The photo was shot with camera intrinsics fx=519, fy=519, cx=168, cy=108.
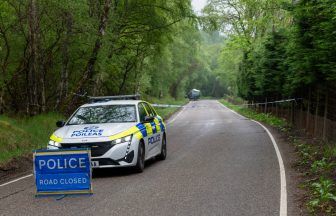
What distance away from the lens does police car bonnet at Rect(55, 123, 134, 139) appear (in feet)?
36.2

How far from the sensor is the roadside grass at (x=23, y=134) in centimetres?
1429

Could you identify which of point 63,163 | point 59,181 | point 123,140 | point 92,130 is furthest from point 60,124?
point 59,181

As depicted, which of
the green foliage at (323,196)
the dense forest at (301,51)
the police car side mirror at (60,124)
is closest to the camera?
the green foliage at (323,196)

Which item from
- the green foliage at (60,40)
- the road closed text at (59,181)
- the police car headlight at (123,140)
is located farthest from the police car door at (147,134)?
the green foliage at (60,40)

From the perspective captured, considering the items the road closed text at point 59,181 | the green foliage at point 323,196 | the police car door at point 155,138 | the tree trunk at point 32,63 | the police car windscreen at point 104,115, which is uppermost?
the tree trunk at point 32,63

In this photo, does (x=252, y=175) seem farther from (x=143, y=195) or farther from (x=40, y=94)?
(x=40, y=94)

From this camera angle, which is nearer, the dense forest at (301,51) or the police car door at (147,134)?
the police car door at (147,134)

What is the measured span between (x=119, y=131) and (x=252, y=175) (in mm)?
3011

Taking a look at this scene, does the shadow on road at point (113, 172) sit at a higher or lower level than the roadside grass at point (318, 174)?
lower

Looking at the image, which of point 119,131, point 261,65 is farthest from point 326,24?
point 261,65

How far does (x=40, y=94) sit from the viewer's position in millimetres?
20688

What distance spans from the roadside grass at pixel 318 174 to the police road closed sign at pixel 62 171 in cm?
387

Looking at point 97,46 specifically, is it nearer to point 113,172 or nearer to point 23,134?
point 23,134

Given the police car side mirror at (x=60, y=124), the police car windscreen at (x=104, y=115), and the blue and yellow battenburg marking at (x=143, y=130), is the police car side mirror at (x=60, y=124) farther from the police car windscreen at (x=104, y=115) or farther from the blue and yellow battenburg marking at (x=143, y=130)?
the blue and yellow battenburg marking at (x=143, y=130)
